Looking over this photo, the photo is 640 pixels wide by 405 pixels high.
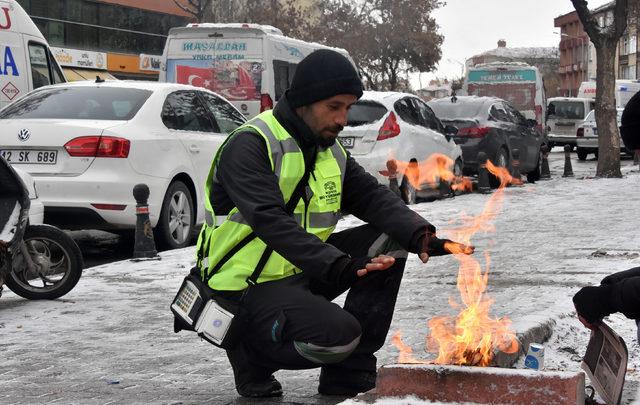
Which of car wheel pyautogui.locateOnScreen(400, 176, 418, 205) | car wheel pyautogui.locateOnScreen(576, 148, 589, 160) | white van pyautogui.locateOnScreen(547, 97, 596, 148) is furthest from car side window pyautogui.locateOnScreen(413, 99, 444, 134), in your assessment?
white van pyautogui.locateOnScreen(547, 97, 596, 148)

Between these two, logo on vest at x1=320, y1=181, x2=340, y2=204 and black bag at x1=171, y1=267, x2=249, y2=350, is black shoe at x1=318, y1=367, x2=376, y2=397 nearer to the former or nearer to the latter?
black bag at x1=171, y1=267, x2=249, y2=350

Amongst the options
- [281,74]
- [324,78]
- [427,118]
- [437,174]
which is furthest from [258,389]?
[281,74]

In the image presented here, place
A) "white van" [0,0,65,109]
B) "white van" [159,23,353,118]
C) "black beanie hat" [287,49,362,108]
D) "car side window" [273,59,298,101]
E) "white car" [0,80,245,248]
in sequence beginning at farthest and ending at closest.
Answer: "car side window" [273,59,298,101] < "white van" [159,23,353,118] < "white van" [0,0,65,109] < "white car" [0,80,245,248] < "black beanie hat" [287,49,362,108]

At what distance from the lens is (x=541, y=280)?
821cm

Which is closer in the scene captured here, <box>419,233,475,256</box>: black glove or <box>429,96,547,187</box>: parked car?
<box>419,233,475,256</box>: black glove

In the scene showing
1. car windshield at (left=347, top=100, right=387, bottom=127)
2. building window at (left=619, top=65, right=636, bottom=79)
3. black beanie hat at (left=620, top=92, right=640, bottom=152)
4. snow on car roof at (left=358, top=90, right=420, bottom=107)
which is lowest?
black beanie hat at (left=620, top=92, right=640, bottom=152)

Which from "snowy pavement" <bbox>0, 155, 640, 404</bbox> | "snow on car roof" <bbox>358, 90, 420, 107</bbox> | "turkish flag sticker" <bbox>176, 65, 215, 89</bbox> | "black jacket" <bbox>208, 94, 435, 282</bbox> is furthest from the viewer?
"turkish flag sticker" <bbox>176, 65, 215, 89</bbox>

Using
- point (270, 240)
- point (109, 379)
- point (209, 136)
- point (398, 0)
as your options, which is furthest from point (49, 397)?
point (398, 0)

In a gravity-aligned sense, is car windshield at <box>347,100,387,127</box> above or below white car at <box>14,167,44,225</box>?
above

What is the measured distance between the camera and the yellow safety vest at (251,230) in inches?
183

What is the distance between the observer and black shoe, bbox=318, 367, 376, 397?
491cm

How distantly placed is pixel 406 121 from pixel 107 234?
5.01 meters

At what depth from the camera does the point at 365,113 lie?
50.6 feet

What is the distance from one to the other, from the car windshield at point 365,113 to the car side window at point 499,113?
4.73m
